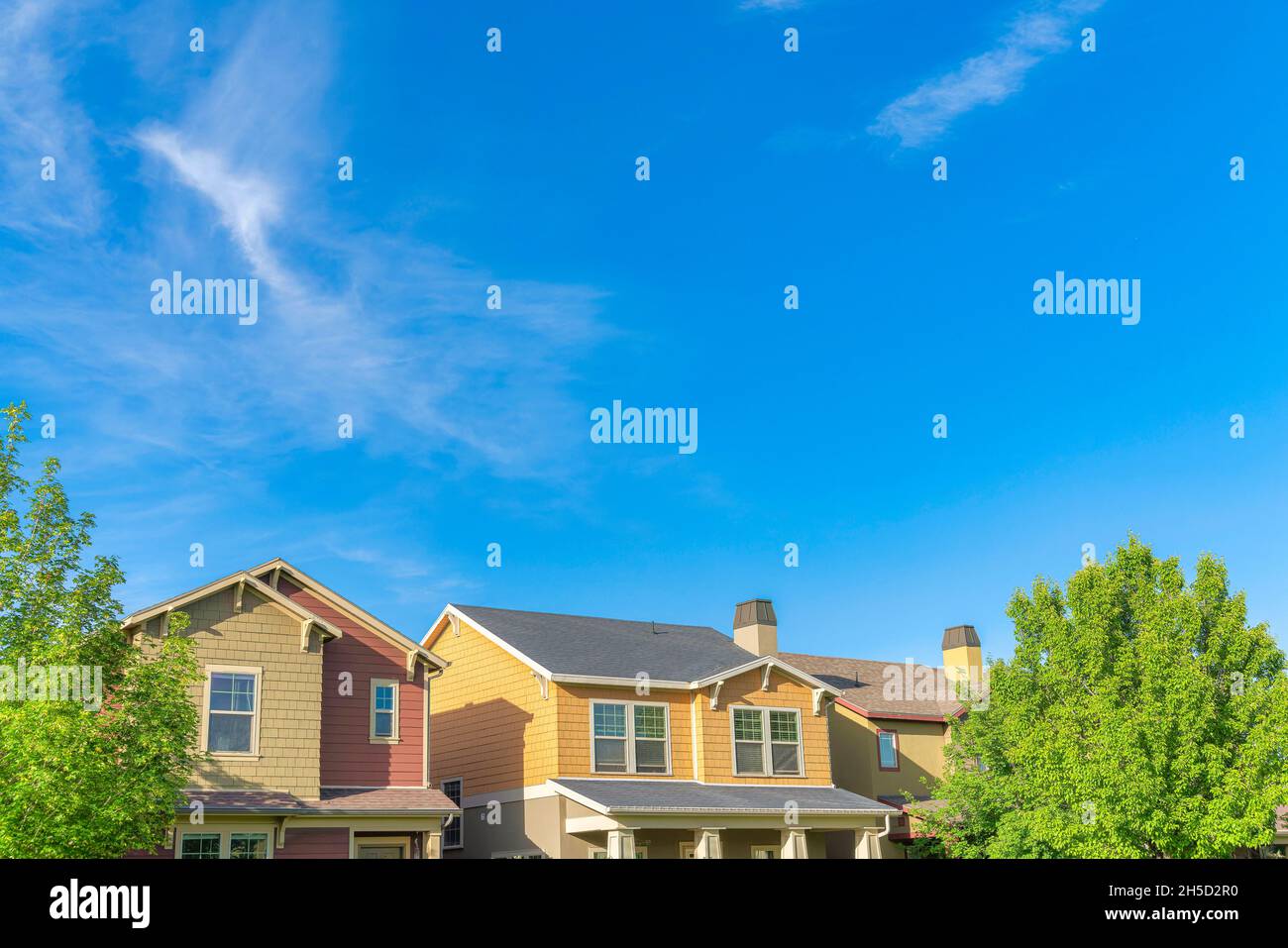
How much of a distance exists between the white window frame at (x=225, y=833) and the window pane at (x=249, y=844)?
0.03 metres

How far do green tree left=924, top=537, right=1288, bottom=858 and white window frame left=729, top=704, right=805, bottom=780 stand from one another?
178 inches

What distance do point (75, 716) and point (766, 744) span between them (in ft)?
73.4

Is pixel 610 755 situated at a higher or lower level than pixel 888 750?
higher

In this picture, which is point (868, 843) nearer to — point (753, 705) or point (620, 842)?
point (753, 705)

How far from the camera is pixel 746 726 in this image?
3681 cm

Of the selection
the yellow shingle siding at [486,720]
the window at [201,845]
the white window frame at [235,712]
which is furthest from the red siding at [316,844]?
the yellow shingle siding at [486,720]

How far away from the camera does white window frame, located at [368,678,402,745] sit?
3069cm

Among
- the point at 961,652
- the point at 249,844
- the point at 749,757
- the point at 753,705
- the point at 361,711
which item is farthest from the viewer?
the point at 961,652

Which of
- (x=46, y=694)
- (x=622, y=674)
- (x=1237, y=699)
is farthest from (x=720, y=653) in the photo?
(x=46, y=694)

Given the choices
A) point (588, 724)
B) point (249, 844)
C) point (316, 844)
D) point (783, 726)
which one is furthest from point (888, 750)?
point (249, 844)

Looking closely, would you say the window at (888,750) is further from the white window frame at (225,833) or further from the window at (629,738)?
the white window frame at (225,833)

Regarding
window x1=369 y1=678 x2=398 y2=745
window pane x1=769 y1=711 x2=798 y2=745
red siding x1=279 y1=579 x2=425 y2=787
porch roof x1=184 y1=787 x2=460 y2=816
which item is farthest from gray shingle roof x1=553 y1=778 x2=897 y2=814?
window x1=369 y1=678 x2=398 y2=745
